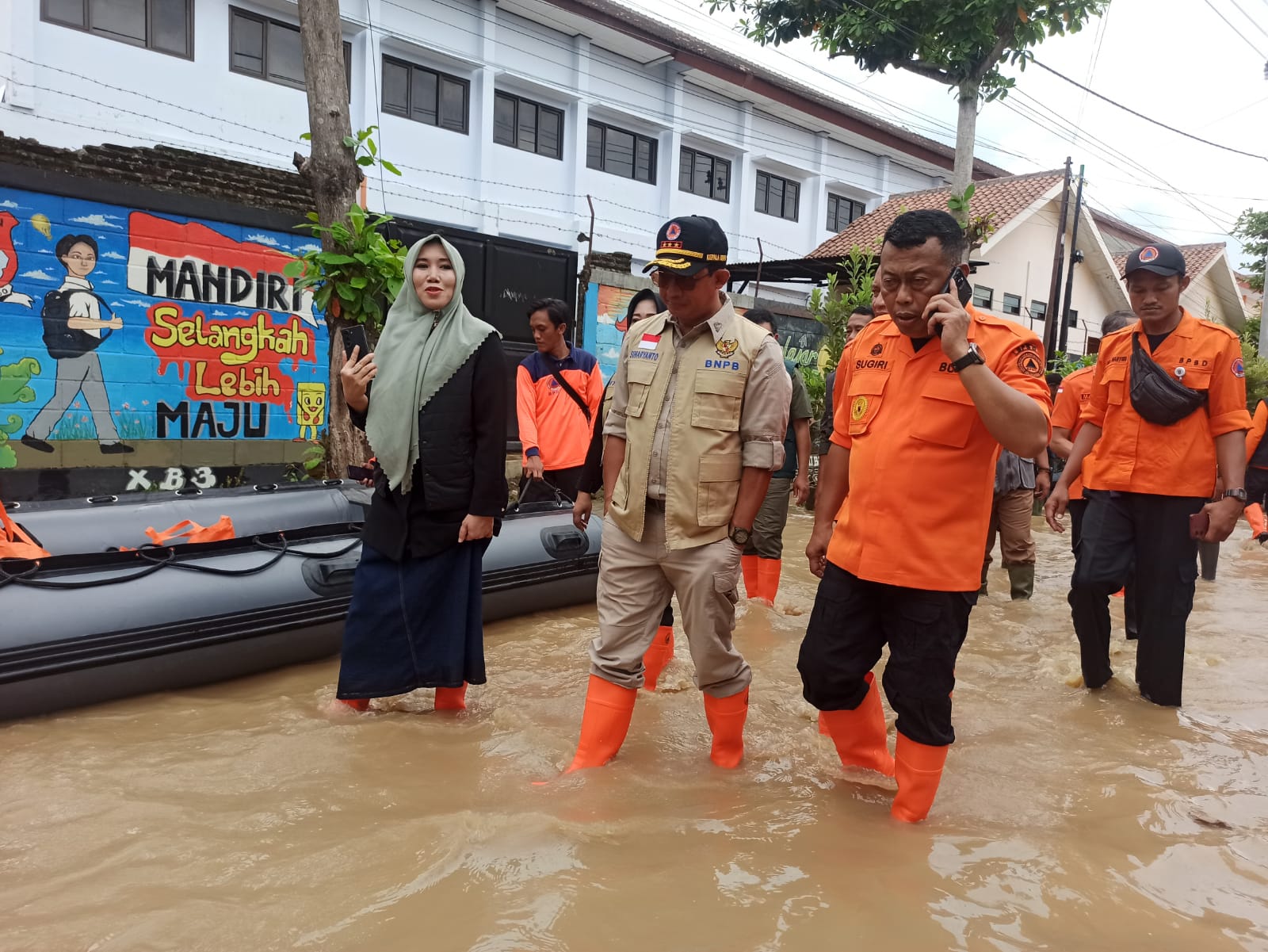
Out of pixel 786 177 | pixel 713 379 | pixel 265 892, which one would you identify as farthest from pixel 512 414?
pixel 786 177

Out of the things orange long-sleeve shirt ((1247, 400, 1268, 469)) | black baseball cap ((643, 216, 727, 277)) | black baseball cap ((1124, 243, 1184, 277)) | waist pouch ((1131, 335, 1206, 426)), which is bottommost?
orange long-sleeve shirt ((1247, 400, 1268, 469))

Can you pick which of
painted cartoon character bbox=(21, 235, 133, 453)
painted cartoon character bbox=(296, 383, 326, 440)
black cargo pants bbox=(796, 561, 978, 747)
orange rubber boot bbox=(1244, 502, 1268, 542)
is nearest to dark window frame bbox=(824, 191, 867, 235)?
painted cartoon character bbox=(296, 383, 326, 440)

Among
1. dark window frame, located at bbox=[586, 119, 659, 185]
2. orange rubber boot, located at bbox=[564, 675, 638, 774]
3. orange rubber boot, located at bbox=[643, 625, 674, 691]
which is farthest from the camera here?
dark window frame, located at bbox=[586, 119, 659, 185]

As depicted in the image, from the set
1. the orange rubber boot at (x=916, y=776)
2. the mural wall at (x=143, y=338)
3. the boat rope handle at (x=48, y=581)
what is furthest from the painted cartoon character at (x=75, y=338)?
the orange rubber boot at (x=916, y=776)

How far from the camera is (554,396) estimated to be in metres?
5.33

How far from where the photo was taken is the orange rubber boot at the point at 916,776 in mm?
2562

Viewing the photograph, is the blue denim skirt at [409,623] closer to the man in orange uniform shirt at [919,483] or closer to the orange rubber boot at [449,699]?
the orange rubber boot at [449,699]

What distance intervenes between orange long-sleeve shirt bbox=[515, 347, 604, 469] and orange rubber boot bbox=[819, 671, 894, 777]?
9.31 feet

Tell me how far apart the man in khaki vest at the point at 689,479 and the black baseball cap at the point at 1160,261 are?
1761 mm

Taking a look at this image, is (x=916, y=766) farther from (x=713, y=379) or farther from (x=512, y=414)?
(x=512, y=414)

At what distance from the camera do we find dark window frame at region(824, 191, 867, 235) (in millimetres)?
23781

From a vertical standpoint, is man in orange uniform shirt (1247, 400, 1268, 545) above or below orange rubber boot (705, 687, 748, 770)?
above

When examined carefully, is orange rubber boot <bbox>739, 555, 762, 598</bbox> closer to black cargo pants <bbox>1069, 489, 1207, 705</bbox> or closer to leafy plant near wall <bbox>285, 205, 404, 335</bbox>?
black cargo pants <bbox>1069, 489, 1207, 705</bbox>

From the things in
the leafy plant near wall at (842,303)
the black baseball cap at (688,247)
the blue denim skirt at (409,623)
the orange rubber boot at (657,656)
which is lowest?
the orange rubber boot at (657,656)
